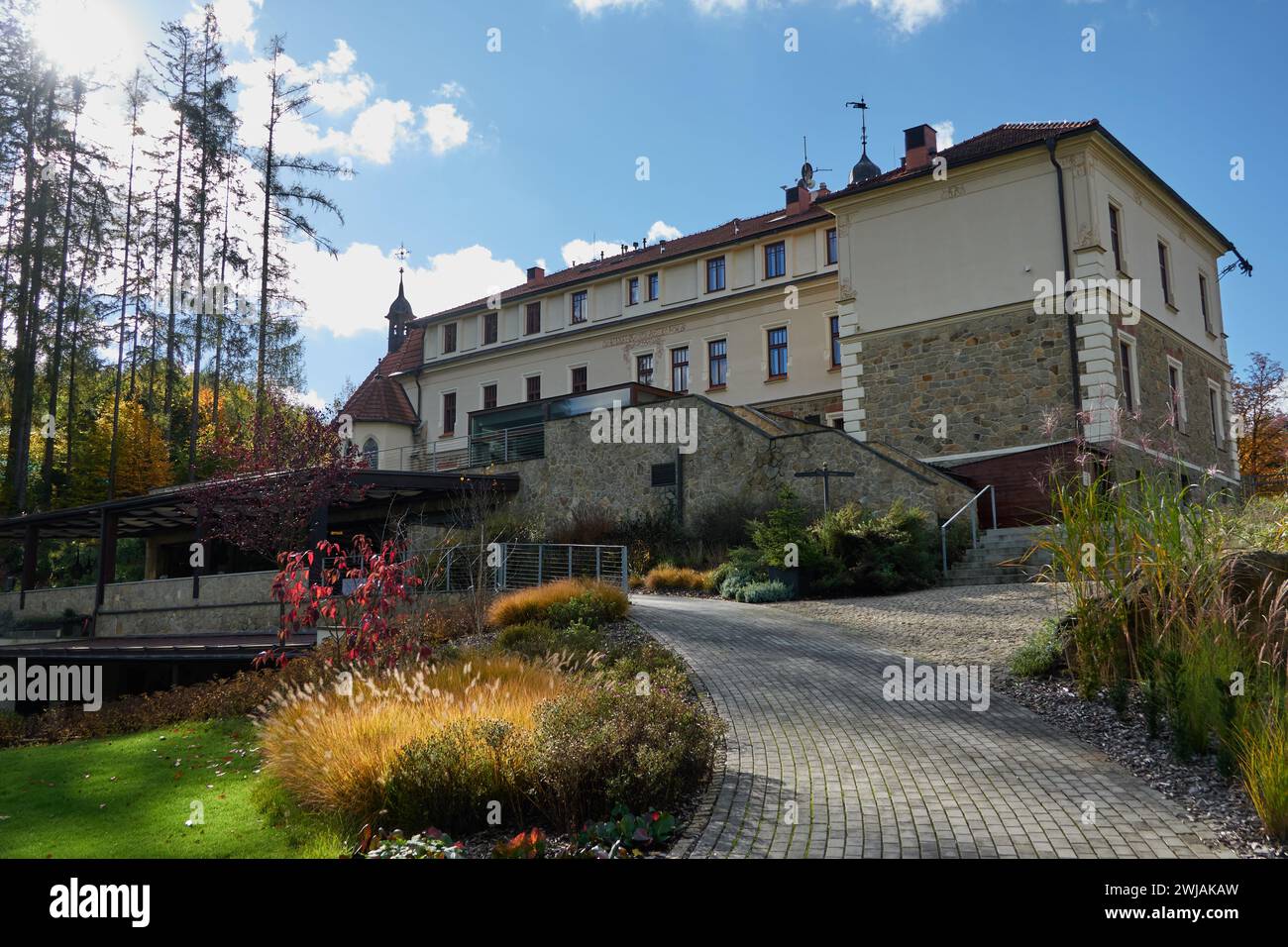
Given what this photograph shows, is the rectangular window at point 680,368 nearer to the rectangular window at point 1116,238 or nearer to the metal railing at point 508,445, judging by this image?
the metal railing at point 508,445

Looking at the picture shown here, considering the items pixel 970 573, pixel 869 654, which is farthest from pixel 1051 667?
pixel 970 573

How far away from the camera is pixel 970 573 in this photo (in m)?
16.5

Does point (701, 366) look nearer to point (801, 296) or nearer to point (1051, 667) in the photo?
point (801, 296)

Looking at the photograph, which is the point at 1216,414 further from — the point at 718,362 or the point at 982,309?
the point at 718,362

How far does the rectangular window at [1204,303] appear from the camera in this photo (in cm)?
2780

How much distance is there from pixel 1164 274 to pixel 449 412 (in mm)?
28529

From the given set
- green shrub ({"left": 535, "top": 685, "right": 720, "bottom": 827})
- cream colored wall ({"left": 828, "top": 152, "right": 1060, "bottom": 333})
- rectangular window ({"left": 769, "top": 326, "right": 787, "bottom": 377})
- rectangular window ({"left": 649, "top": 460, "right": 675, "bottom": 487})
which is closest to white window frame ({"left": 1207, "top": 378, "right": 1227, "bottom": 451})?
cream colored wall ({"left": 828, "top": 152, "right": 1060, "bottom": 333})

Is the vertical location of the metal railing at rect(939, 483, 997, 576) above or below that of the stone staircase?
above

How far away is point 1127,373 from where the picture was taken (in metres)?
22.4

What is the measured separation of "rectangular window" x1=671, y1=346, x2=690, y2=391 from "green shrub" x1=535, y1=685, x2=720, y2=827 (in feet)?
93.7

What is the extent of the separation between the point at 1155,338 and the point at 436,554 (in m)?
19.4

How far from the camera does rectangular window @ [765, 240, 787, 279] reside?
32216 millimetres

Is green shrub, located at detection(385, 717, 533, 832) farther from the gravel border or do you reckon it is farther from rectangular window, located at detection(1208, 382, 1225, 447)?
rectangular window, located at detection(1208, 382, 1225, 447)
